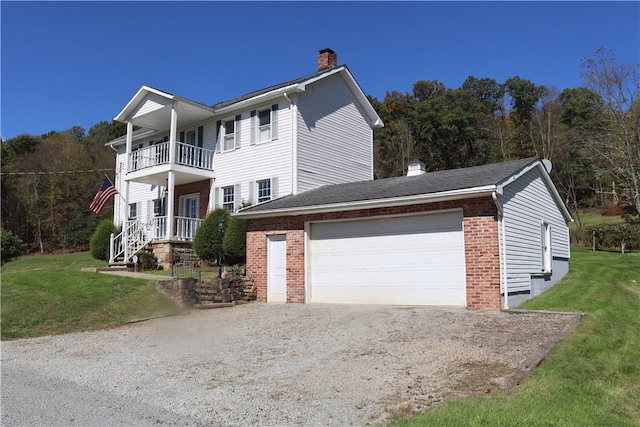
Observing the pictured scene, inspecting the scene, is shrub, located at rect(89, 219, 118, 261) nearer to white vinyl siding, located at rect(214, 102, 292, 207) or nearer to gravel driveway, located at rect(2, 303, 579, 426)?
white vinyl siding, located at rect(214, 102, 292, 207)

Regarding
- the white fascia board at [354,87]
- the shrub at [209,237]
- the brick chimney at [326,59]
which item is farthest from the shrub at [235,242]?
the brick chimney at [326,59]

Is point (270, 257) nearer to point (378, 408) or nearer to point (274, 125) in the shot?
point (274, 125)

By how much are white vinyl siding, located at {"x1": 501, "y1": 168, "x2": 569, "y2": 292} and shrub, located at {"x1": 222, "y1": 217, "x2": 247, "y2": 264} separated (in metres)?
9.59

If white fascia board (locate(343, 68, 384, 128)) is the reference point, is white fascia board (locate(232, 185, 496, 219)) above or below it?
below

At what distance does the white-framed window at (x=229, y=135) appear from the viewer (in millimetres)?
22250

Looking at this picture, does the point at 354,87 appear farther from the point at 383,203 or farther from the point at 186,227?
the point at 383,203

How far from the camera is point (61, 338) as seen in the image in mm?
11125

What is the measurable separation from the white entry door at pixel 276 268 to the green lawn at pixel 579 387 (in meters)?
7.12

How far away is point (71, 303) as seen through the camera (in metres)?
13.7

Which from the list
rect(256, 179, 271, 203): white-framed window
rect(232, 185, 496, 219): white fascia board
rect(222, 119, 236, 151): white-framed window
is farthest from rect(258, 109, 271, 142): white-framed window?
rect(232, 185, 496, 219): white fascia board

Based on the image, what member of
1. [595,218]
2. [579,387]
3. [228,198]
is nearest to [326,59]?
[228,198]

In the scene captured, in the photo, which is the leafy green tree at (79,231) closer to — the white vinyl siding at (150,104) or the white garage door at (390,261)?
the white vinyl siding at (150,104)

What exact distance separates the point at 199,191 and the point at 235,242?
20.4 feet

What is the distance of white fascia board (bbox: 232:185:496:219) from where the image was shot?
1145 centimetres
